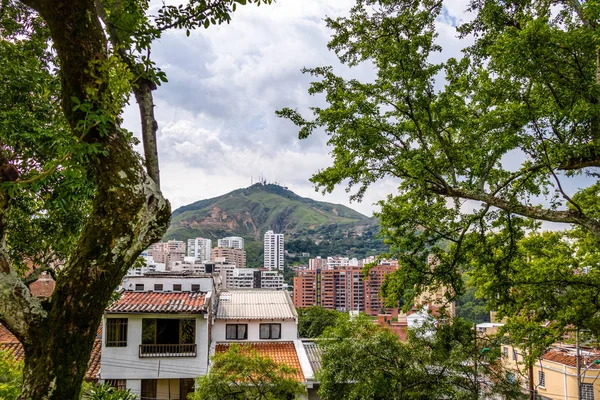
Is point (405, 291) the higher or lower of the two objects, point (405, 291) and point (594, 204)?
the lower

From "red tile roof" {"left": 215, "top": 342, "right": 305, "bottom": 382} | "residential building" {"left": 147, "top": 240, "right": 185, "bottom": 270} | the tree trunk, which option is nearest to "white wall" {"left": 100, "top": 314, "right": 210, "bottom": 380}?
"red tile roof" {"left": 215, "top": 342, "right": 305, "bottom": 382}

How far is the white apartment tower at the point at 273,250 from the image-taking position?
404 feet

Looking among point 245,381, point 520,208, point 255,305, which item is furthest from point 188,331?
point 520,208

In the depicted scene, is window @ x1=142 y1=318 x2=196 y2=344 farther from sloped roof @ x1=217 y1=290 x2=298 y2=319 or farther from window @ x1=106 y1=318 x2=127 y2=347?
sloped roof @ x1=217 y1=290 x2=298 y2=319

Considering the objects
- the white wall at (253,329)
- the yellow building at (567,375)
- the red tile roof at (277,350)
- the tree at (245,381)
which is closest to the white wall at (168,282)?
the white wall at (253,329)

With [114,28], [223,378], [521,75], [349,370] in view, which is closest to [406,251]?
[349,370]

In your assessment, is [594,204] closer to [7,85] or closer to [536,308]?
[536,308]

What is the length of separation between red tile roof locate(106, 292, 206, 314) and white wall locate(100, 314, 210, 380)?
0.30 metres

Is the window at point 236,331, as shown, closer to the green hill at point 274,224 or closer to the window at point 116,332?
the window at point 116,332

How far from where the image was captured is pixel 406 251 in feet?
25.6

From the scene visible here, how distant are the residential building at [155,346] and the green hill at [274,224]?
120248mm

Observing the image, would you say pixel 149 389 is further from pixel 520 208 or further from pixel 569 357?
pixel 569 357

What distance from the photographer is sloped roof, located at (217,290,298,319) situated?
16156mm

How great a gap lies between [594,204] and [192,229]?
5825 inches
